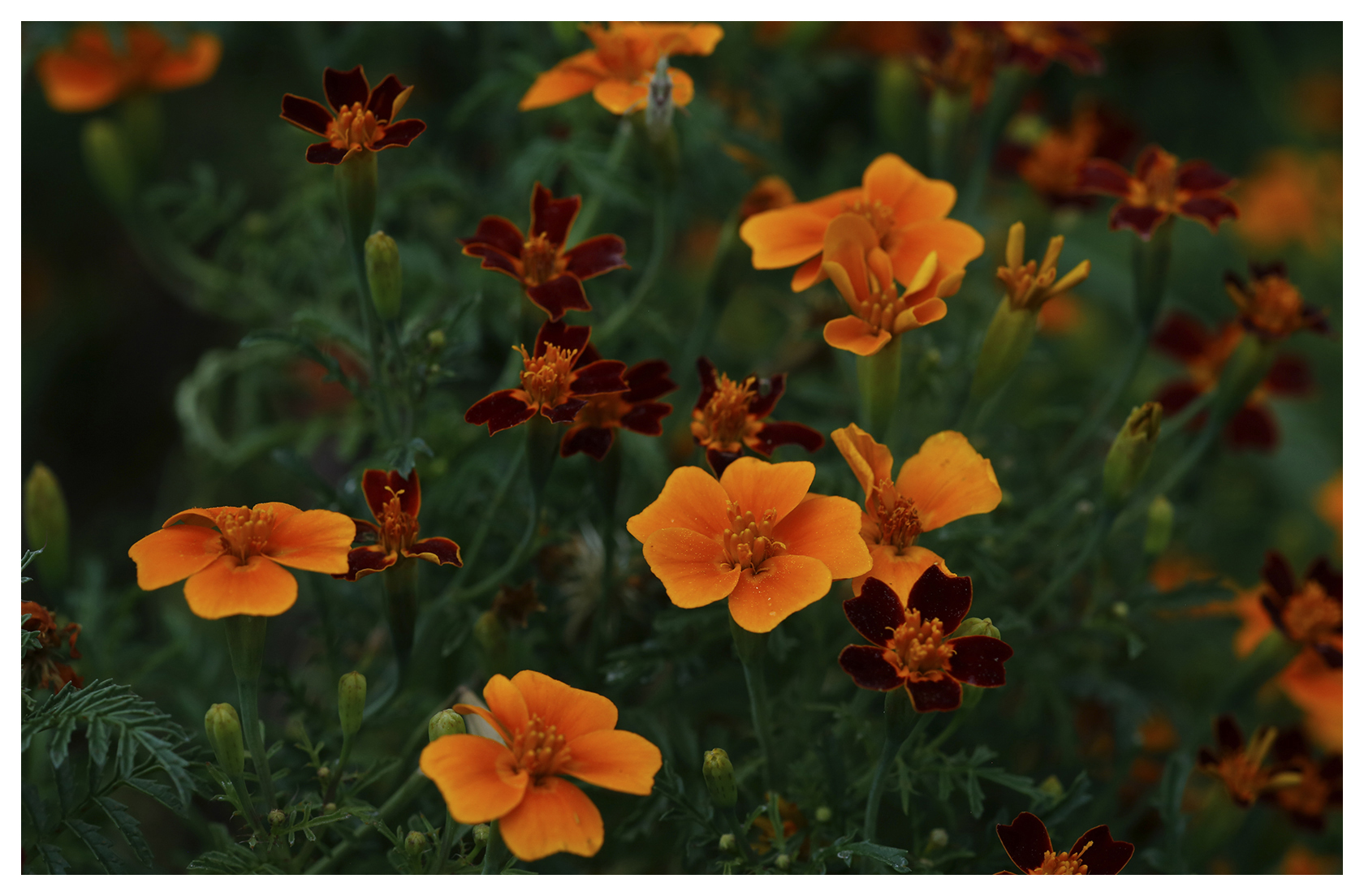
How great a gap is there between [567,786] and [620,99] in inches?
22.2

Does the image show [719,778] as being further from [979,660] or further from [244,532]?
[244,532]

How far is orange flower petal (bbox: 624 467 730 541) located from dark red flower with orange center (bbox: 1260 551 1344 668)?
A: 1.87 ft

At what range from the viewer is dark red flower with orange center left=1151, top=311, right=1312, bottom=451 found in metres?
1.18

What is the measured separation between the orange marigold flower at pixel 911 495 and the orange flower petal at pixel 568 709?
0.62ft

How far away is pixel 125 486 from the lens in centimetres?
176

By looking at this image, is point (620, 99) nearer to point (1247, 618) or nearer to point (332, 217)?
point (332, 217)

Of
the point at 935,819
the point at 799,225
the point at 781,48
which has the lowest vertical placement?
the point at 935,819

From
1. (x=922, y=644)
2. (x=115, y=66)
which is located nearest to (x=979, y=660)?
(x=922, y=644)

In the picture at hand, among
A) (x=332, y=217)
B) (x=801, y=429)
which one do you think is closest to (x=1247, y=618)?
(x=801, y=429)

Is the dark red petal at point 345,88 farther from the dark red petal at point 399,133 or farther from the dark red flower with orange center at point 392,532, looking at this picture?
the dark red flower with orange center at point 392,532

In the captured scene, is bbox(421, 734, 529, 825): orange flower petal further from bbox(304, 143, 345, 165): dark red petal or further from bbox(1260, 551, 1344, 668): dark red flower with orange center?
bbox(1260, 551, 1344, 668): dark red flower with orange center

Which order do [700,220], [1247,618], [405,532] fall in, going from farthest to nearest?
Answer: 1. [700,220]
2. [1247,618]
3. [405,532]

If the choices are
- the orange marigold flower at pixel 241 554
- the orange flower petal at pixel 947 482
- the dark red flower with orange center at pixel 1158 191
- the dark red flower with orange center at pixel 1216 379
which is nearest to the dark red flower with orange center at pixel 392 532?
the orange marigold flower at pixel 241 554

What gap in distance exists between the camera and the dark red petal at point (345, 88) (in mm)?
835
